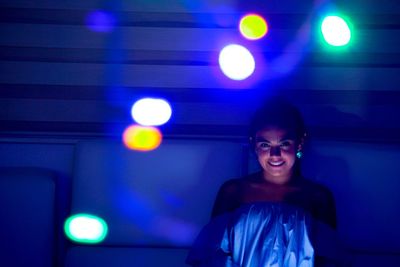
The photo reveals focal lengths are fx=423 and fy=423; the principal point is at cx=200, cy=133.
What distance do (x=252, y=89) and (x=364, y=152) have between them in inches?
26.7

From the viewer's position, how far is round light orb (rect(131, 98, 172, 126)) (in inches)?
93.4

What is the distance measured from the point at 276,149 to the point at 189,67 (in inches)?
28.6

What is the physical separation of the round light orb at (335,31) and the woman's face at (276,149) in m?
0.72

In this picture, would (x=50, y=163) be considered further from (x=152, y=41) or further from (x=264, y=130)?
(x=264, y=130)

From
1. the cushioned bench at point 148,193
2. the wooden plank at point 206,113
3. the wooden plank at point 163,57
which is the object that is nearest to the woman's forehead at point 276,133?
the cushioned bench at point 148,193

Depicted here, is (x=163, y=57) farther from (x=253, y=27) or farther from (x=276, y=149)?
(x=276, y=149)

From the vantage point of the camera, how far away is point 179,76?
2.35m

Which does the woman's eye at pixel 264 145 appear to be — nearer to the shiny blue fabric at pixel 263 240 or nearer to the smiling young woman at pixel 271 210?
the smiling young woman at pixel 271 210

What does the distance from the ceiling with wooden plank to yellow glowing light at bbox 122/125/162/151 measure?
6 cm

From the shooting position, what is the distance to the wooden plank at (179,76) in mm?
2332

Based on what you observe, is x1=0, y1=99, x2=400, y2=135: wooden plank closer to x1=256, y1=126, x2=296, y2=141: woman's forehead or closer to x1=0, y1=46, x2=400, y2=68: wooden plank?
x1=0, y1=46, x2=400, y2=68: wooden plank

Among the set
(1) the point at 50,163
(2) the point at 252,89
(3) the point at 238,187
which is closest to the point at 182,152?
(3) the point at 238,187

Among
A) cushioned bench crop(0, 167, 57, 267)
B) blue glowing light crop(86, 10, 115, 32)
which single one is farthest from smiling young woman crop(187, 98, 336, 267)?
blue glowing light crop(86, 10, 115, 32)

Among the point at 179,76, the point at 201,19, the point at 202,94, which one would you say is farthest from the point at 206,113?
the point at 201,19
